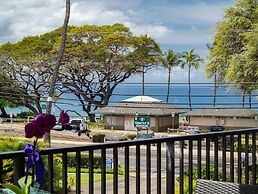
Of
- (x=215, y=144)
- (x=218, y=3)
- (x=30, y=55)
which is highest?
(x=218, y=3)

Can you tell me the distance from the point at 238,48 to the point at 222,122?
316 inches

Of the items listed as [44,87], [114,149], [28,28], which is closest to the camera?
[114,149]

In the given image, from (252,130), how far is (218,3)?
18.4 metres

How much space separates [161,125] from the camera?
29.2m

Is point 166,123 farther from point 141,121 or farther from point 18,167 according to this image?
point 18,167

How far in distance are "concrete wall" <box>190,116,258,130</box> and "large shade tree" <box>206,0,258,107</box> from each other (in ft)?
21.0

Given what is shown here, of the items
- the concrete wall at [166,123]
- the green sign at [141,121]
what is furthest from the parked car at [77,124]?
the concrete wall at [166,123]

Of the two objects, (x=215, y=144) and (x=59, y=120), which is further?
(x=215, y=144)

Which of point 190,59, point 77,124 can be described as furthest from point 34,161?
point 190,59

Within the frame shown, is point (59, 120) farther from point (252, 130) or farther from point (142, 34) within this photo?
point (142, 34)

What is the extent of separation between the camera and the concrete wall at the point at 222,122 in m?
26.8

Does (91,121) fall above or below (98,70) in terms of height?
below

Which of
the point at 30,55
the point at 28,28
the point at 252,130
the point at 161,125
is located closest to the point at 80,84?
the point at 30,55

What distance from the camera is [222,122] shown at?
2811 cm
